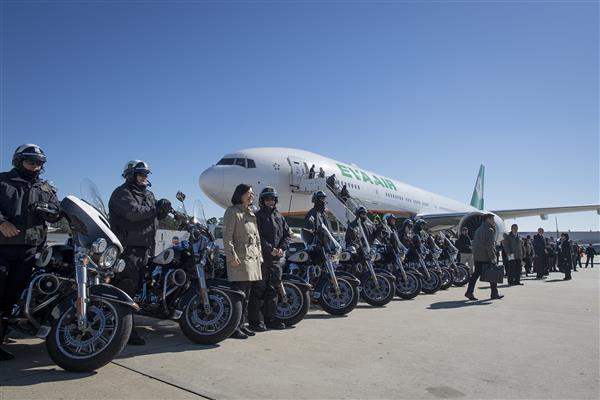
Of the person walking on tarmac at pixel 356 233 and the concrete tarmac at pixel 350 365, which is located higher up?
the person walking on tarmac at pixel 356 233

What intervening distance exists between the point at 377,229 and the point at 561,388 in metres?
5.62

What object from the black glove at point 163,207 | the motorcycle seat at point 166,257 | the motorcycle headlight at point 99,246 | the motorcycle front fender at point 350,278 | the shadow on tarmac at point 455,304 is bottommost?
the shadow on tarmac at point 455,304

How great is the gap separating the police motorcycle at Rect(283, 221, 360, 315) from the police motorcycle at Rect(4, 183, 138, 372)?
3.11 meters

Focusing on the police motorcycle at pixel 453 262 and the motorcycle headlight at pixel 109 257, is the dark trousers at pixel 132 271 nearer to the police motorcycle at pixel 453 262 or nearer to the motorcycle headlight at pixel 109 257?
the motorcycle headlight at pixel 109 257

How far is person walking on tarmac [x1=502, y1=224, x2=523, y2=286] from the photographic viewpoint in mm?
11656

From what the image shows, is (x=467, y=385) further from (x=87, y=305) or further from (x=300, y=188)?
(x=300, y=188)

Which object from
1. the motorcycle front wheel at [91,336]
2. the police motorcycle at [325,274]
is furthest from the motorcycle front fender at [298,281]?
the motorcycle front wheel at [91,336]

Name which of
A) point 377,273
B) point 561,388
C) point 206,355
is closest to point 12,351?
point 206,355

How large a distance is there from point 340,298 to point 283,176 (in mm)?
9393

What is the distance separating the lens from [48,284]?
354 centimetres

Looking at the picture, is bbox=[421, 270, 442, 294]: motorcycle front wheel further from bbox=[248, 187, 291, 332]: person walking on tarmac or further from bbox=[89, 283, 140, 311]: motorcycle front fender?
bbox=[89, 283, 140, 311]: motorcycle front fender

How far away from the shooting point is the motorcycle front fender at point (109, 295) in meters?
3.32

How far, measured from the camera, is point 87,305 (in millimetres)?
3318

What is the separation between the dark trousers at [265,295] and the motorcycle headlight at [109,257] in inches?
74.5
